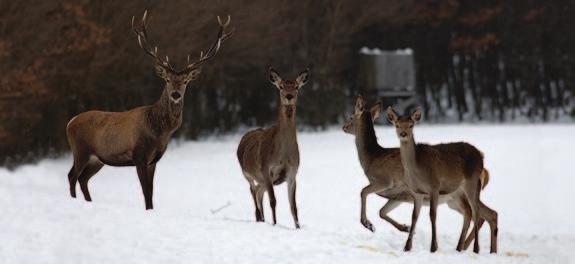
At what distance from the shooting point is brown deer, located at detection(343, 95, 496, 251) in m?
11.5

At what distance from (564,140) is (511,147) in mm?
1661

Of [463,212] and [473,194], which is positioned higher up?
[473,194]

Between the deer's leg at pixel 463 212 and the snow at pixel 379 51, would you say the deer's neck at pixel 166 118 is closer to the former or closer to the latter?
the deer's leg at pixel 463 212

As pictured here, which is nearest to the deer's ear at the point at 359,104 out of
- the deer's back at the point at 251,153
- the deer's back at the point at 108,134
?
the deer's back at the point at 251,153

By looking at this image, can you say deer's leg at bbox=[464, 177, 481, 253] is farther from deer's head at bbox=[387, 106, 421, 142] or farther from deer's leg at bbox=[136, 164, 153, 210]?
deer's leg at bbox=[136, 164, 153, 210]

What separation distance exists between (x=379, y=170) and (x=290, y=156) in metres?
1.06

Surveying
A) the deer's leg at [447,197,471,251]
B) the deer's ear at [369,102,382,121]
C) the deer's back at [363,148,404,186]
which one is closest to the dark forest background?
the deer's ear at [369,102,382,121]

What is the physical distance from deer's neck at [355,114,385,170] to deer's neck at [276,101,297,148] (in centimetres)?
109

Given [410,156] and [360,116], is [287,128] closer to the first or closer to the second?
[360,116]

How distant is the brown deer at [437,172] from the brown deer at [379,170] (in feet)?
1.17

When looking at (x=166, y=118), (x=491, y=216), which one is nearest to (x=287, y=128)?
(x=166, y=118)

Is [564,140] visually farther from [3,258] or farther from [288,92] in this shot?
[3,258]

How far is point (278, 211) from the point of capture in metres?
16.1

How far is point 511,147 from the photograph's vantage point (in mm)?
22953
